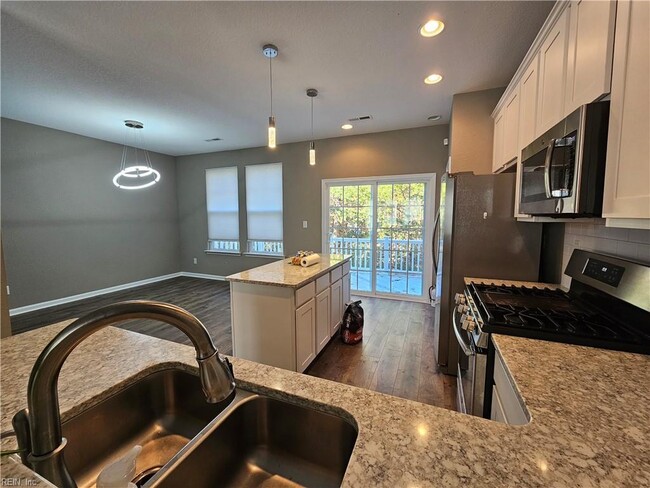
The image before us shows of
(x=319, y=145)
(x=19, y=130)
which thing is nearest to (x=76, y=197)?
(x=19, y=130)

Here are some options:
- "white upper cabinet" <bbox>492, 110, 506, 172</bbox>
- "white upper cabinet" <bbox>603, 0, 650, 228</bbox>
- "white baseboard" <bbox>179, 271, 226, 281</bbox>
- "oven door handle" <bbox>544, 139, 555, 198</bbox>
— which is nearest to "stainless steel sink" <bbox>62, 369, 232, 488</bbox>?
"white upper cabinet" <bbox>603, 0, 650, 228</bbox>

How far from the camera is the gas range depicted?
111 centimetres

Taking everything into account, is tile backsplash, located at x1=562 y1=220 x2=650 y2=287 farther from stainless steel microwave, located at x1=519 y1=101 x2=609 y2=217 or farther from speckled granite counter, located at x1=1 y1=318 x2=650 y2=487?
speckled granite counter, located at x1=1 y1=318 x2=650 y2=487

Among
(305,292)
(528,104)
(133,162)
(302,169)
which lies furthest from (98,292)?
(528,104)

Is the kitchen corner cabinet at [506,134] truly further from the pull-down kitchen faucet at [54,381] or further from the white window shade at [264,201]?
the white window shade at [264,201]

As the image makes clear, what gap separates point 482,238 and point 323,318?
5.35ft

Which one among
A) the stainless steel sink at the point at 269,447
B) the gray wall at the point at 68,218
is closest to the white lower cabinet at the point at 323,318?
the stainless steel sink at the point at 269,447

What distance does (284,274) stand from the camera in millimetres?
2463

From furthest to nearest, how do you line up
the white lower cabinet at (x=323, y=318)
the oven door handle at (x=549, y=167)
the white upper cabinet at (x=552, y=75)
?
the white lower cabinet at (x=323, y=318) → the white upper cabinet at (x=552, y=75) → the oven door handle at (x=549, y=167)

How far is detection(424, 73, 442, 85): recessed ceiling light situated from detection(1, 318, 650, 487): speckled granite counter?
8.44ft

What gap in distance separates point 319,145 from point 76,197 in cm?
418

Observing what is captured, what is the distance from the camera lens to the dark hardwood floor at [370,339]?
2.32 m

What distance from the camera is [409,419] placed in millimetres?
691

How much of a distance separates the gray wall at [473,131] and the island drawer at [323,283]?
190cm
